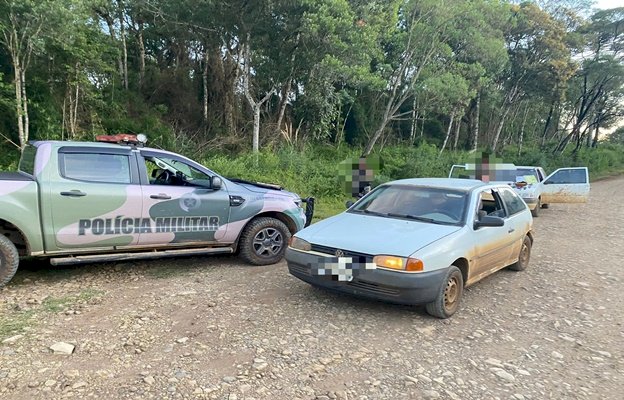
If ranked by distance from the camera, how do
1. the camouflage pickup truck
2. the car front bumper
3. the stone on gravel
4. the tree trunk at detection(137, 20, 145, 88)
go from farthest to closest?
the tree trunk at detection(137, 20, 145, 88)
the camouflage pickup truck
the car front bumper
the stone on gravel

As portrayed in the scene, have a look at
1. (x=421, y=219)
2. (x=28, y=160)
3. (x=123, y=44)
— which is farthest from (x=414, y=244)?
(x=123, y=44)

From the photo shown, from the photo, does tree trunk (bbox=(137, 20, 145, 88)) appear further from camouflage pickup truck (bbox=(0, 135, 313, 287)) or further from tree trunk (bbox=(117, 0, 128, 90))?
camouflage pickup truck (bbox=(0, 135, 313, 287))

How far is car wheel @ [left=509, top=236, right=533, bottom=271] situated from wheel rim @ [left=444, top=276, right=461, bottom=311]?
7.36ft

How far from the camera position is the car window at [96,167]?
502cm

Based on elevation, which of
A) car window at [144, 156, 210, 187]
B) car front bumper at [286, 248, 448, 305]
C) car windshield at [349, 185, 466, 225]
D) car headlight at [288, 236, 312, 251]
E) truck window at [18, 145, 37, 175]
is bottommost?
car front bumper at [286, 248, 448, 305]

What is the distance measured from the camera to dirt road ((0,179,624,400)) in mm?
3176

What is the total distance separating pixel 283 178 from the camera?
13.4m

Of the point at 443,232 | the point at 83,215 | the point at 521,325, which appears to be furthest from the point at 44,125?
the point at 521,325

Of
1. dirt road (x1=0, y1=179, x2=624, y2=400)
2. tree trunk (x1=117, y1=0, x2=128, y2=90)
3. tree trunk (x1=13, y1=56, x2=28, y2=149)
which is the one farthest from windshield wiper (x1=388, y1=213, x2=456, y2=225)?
tree trunk (x1=117, y1=0, x2=128, y2=90)

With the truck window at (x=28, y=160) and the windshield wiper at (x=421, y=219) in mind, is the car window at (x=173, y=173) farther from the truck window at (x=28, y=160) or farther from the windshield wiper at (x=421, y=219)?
the windshield wiper at (x=421, y=219)

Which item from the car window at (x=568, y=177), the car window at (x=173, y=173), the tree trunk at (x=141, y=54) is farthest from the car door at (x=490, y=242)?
the tree trunk at (x=141, y=54)

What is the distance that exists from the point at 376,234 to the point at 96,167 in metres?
3.35

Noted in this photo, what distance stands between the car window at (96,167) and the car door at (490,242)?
4.15 m

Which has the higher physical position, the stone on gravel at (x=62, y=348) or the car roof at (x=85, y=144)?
the car roof at (x=85, y=144)
